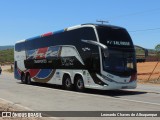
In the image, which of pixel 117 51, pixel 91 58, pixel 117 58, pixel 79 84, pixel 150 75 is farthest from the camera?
pixel 150 75

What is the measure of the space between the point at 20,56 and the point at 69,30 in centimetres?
994

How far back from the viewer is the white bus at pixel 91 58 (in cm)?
2011

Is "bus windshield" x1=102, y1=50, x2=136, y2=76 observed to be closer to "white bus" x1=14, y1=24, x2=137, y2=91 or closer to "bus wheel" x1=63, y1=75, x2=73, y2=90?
"white bus" x1=14, y1=24, x2=137, y2=91

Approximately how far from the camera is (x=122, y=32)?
70.0 ft

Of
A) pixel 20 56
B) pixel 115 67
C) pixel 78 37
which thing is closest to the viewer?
pixel 115 67

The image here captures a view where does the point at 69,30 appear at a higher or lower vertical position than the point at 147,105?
higher

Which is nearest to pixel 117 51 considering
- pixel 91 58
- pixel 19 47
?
pixel 91 58

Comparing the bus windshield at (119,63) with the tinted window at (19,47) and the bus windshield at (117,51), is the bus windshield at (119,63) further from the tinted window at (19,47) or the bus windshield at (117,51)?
the tinted window at (19,47)

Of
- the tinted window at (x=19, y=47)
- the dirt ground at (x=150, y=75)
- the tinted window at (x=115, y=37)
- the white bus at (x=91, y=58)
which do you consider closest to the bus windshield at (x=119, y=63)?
the white bus at (x=91, y=58)

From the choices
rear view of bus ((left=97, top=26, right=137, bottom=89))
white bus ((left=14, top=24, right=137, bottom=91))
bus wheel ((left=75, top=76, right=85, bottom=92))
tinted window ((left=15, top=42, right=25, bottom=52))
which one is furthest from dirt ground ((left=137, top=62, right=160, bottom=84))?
rear view of bus ((left=97, top=26, right=137, bottom=89))

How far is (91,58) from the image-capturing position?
68.0ft

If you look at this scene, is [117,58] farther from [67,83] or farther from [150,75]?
[150,75]

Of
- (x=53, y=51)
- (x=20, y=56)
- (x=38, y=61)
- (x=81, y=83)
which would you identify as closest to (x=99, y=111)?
(x=81, y=83)

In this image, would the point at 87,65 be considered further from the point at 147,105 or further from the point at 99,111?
the point at 99,111
